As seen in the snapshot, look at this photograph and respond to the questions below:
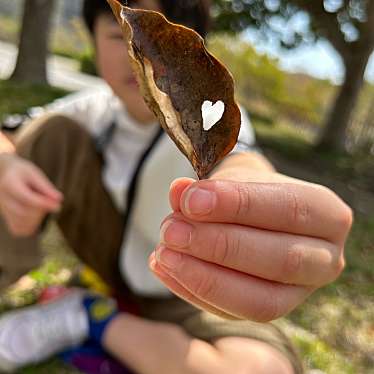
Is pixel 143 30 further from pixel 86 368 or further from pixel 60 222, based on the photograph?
pixel 60 222

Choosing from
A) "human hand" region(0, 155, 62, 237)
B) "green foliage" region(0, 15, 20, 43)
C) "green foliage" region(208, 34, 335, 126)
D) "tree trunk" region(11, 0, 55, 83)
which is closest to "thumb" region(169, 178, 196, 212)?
"human hand" region(0, 155, 62, 237)

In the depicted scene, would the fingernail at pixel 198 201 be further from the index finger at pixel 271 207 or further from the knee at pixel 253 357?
the knee at pixel 253 357

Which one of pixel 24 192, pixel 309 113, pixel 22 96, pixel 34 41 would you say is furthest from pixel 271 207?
pixel 309 113

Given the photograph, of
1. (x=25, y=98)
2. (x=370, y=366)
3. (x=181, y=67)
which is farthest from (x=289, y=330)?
(x=25, y=98)

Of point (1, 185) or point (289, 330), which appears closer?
point (1, 185)

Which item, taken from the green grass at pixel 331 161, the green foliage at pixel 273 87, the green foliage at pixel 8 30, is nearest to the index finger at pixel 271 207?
the green grass at pixel 331 161

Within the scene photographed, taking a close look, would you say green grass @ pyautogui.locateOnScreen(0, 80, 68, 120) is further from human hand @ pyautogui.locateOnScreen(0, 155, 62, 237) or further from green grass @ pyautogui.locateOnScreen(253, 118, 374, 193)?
human hand @ pyautogui.locateOnScreen(0, 155, 62, 237)
